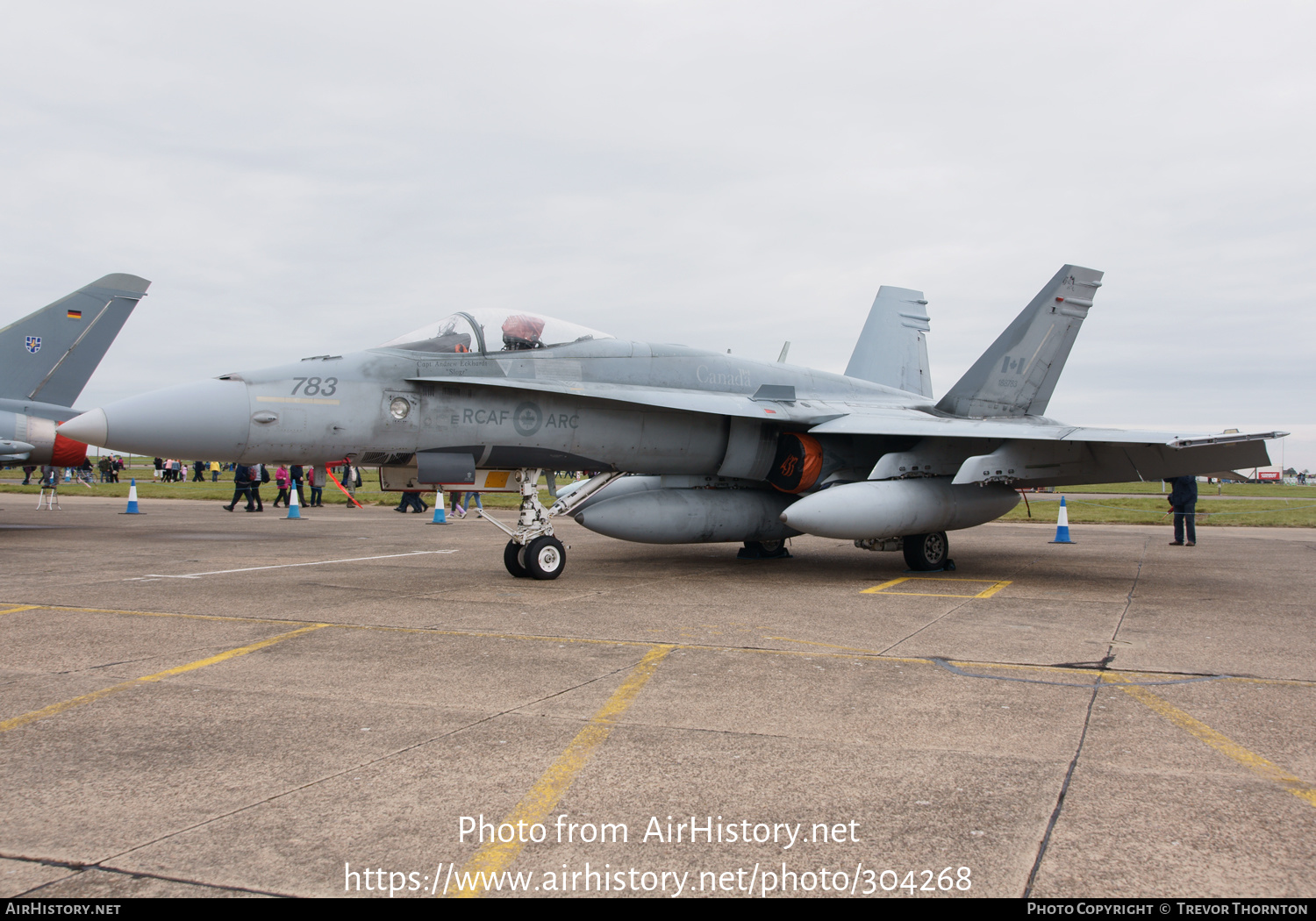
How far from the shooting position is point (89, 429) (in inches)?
272

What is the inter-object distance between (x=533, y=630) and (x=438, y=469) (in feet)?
9.13

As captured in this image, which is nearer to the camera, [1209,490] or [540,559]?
[540,559]

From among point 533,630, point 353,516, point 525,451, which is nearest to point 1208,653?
point 533,630

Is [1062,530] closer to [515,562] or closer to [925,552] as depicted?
[925,552]

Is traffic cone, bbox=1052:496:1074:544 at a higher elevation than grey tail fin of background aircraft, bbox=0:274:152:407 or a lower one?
lower

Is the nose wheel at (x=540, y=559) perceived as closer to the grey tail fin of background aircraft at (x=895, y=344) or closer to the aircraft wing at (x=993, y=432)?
the aircraft wing at (x=993, y=432)

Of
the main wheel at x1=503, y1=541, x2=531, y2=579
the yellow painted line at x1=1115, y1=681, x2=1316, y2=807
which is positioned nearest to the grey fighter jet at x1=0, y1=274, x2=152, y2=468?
the main wheel at x1=503, y1=541, x2=531, y2=579

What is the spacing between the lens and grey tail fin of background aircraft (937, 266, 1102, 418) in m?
12.2

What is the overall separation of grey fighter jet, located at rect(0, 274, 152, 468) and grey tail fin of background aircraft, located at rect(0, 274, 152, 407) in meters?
0.01

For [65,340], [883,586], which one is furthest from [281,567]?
[65,340]

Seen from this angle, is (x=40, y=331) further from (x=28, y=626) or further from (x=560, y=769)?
(x=560, y=769)

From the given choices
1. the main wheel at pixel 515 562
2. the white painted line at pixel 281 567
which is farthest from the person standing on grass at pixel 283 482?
the main wheel at pixel 515 562

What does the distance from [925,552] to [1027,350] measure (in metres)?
3.71

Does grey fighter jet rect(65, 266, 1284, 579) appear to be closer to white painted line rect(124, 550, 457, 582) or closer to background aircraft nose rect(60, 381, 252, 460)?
background aircraft nose rect(60, 381, 252, 460)
